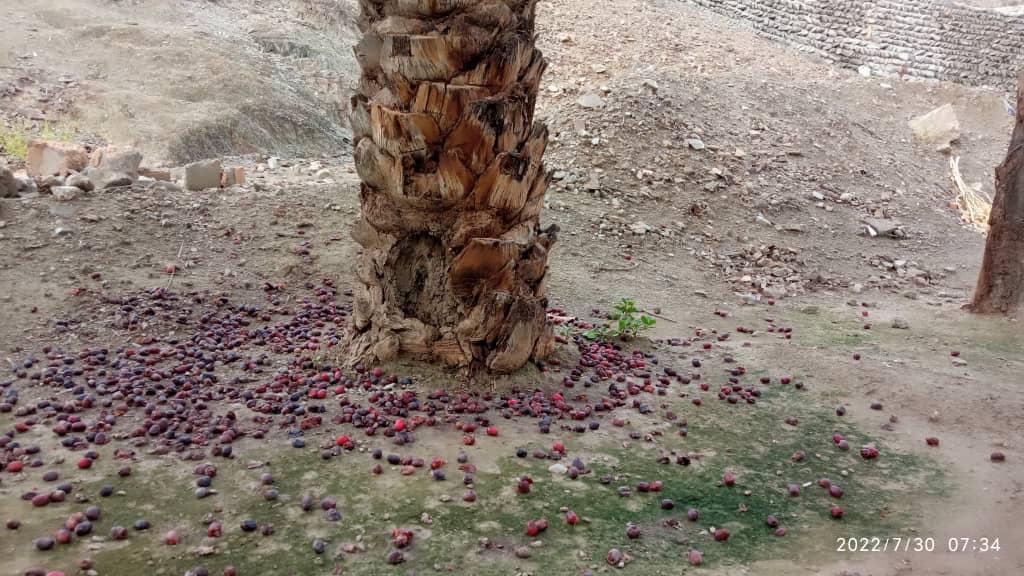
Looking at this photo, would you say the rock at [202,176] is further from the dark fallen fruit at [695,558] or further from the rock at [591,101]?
the dark fallen fruit at [695,558]

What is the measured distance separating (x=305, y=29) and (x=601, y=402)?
1120cm

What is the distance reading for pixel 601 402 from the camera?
3625 millimetres

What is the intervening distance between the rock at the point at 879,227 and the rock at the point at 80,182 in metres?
7.36

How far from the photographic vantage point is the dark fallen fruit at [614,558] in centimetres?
236

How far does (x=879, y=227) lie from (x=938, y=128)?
5868 millimetres

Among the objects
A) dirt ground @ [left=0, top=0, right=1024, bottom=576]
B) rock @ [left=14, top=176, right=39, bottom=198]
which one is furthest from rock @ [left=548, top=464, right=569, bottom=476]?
rock @ [left=14, top=176, right=39, bottom=198]

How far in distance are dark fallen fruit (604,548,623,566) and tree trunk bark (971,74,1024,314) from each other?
15.3 feet

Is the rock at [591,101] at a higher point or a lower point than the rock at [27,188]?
higher

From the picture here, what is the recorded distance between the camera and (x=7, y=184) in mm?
5383

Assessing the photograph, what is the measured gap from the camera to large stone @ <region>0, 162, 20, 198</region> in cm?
535

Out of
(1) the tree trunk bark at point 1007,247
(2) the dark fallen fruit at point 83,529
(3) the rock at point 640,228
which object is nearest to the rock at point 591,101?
(3) the rock at point 640,228

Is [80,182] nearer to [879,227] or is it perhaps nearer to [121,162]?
[121,162]

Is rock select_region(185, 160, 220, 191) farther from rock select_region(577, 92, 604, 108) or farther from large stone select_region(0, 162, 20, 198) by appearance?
rock select_region(577, 92, 604, 108)

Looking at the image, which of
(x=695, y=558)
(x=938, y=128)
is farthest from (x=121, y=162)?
(x=938, y=128)
